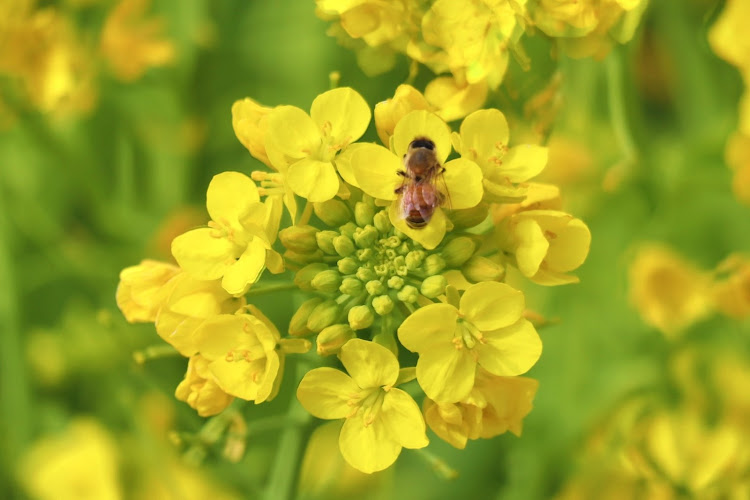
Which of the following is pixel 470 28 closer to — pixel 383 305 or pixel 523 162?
pixel 523 162

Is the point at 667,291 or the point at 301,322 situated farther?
the point at 667,291

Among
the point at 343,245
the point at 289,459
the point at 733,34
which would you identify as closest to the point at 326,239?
the point at 343,245

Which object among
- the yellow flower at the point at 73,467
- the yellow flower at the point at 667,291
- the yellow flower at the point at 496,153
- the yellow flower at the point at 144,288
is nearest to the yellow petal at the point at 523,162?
the yellow flower at the point at 496,153

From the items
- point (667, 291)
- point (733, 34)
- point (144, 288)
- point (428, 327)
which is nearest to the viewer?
point (428, 327)

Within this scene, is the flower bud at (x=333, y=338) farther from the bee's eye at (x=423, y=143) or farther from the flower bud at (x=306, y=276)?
the bee's eye at (x=423, y=143)

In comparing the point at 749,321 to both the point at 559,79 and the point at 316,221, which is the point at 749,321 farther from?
the point at 316,221

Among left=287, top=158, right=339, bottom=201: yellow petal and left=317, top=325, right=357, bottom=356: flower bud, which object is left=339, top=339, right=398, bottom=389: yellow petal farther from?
left=287, top=158, right=339, bottom=201: yellow petal
